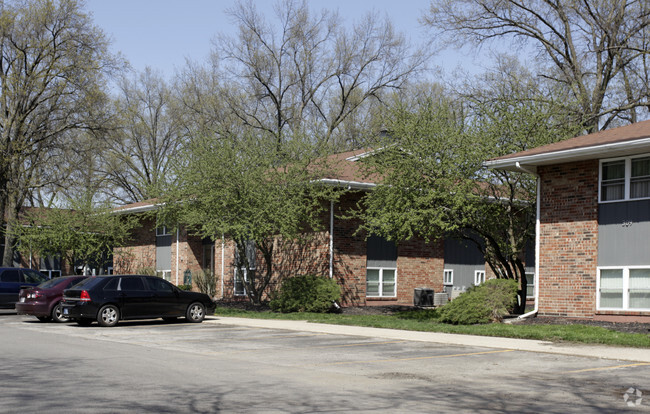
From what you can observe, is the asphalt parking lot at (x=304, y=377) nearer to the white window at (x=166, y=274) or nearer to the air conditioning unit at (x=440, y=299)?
the air conditioning unit at (x=440, y=299)

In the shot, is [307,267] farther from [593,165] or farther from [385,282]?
[593,165]

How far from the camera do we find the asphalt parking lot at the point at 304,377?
842 centimetres

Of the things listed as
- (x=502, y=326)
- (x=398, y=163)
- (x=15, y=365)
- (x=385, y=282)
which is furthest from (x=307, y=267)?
(x=15, y=365)

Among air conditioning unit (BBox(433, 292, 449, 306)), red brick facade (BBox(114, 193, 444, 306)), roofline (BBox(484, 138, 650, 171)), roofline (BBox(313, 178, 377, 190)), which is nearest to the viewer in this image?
roofline (BBox(484, 138, 650, 171))

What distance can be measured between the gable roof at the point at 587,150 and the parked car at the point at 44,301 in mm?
13566

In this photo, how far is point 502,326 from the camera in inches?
737

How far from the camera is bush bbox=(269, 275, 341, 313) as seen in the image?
25.2m

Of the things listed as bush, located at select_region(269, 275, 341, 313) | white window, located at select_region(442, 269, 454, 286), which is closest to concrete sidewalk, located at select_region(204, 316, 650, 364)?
bush, located at select_region(269, 275, 341, 313)

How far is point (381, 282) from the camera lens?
28562 millimetres

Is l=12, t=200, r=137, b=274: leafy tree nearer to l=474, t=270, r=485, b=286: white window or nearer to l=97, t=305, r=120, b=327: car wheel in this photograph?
l=97, t=305, r=120, b=327: car wheel

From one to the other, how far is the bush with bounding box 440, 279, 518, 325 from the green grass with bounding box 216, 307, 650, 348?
1.59 feet

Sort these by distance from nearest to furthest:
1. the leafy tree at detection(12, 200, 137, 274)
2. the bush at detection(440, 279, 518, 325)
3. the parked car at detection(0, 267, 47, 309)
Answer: the bush at detection(440, 279, 518, 325)
the parked car at detection(0, 267, 47, 309)
the leafy tree at detection(12, 200, 137, 274)

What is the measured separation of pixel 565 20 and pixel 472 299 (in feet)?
63.2

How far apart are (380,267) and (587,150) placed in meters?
11.6
